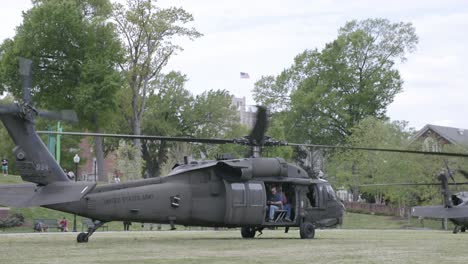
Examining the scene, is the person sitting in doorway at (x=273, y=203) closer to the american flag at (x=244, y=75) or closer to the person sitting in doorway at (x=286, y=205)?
the person sitting in doorway at (x=286, y=205)

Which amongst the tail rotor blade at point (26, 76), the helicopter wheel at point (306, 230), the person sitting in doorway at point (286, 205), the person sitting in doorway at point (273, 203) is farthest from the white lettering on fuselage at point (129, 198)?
the helicopter wheel at point (306, 230)

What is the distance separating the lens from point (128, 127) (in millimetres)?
91938

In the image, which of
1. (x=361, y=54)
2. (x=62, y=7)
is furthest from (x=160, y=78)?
(x=62, y=7)

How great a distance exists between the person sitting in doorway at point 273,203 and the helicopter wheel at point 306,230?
1.15 metres

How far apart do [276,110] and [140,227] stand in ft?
170

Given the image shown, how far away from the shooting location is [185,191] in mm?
27297

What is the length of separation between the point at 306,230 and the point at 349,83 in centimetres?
6367

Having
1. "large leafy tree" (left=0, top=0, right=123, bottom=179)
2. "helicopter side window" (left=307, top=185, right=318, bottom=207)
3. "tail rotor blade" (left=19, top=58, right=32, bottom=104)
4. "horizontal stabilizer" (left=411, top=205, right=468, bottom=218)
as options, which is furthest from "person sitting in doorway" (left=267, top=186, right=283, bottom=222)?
"large leafy tree" (left=0, top=0, right=123, bottom=179)

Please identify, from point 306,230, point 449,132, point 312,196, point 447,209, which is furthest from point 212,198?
point 449,132

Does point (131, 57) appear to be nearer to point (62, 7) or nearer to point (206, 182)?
point (62, 7)

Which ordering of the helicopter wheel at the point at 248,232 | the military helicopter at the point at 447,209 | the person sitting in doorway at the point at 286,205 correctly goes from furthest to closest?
the military helicopter at the point at 447,209
the helicopter wheel at the point at 248,232
the person sitting in doorway at the point at 286,205

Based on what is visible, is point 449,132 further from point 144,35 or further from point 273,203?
point 273,203

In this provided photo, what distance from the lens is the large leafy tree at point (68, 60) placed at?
6150 centimetres

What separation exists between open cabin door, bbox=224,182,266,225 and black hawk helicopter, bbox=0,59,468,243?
37mm
